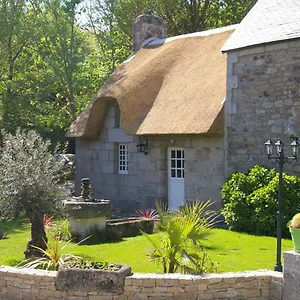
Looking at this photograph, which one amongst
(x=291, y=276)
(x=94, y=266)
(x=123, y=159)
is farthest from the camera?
(x=123, y=159)

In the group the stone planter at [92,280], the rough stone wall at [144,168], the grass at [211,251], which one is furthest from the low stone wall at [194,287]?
the rough stone wall at [144,168]

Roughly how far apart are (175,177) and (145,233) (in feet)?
15.6

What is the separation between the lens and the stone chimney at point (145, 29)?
64.9ft

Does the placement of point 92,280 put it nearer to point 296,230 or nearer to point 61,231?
point 296,230

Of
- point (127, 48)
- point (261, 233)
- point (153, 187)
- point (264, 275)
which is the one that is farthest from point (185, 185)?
point (127, 48)

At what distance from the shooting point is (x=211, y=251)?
10016 mm

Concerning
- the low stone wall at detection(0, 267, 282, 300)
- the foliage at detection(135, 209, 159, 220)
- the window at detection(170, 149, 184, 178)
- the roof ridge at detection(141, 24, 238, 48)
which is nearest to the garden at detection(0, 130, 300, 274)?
the low stone wall at detection(0, 267, 282, 300)

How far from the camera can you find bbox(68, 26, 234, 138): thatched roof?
14.0m

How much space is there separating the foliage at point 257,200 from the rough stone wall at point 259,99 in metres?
0.58

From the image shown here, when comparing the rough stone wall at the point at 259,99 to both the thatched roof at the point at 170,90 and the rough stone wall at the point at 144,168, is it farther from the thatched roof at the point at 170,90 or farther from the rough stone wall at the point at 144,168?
the rough stone wall at the point at 144,168

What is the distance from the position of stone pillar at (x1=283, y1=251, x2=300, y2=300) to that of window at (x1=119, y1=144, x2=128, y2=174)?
10.2m

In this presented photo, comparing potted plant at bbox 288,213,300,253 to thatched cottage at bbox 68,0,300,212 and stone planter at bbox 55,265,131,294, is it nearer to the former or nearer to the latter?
stone planter at bbox 55,265,131,294

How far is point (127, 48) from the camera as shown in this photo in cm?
2559

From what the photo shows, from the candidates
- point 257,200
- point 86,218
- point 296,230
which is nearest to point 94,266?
point 296,230
